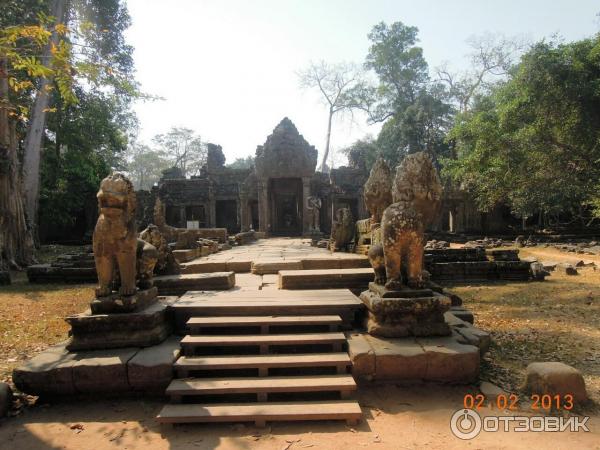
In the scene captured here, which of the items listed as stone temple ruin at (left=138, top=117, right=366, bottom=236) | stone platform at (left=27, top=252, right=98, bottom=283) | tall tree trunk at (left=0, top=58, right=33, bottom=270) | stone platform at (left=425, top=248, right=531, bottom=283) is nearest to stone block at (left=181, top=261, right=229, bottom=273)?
stone platform at (left=27, top=252, right=98, bottom=283)

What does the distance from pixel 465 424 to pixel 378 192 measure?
522cm

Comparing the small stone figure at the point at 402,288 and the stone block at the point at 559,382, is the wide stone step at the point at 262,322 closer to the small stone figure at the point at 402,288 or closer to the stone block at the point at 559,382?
the small stone figure at the point at 402,288

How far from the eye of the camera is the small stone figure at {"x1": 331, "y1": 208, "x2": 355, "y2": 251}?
9508 mm

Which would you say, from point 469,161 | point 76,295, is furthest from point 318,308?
point 469,161

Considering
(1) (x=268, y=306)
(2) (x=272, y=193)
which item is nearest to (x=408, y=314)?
(1) (x=268, y=306)

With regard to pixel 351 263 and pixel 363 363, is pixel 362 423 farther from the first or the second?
pixel 351 263

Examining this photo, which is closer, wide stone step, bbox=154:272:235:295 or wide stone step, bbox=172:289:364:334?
wide stone step, bbox=172:289:364:334

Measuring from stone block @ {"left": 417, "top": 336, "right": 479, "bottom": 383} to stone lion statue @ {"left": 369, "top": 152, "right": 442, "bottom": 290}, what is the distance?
74cm

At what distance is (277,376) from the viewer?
10.5 feet

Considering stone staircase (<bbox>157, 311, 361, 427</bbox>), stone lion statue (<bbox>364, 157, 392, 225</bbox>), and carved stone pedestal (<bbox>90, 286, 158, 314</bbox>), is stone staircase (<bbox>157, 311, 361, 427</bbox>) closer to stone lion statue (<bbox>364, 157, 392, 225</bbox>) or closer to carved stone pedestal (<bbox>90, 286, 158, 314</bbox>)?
carved stone pedestal (<bbox>90, 286, 158, 314</bbox>)

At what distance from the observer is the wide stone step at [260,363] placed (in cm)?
319

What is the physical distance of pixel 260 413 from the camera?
275cm

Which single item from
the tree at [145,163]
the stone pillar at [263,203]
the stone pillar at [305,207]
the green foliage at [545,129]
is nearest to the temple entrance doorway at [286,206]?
the stone pillar at [263,203]

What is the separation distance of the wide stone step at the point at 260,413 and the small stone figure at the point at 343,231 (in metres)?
6.76
